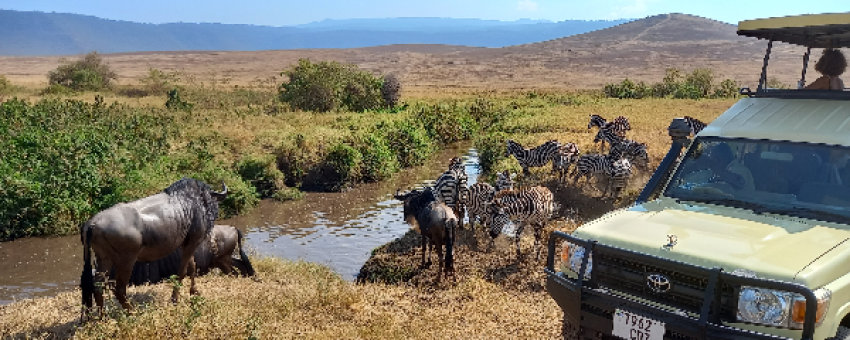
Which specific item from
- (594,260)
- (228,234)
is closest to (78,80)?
(228,234)

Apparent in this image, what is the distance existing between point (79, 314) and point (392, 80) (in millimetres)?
29318

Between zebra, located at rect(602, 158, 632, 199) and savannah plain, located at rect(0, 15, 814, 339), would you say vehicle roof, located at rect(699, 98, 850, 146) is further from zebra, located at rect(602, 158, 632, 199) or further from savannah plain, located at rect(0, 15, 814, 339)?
zebra, located at rect(602, 158, 632, 199)

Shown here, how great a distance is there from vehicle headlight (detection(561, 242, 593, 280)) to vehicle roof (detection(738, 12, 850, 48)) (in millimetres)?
3277

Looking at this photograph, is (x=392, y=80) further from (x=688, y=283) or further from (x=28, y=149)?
(x=688, y=283)

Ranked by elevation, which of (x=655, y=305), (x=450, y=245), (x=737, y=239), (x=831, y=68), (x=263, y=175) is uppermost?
(x=831, y=68)

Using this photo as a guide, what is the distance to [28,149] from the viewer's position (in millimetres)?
14672

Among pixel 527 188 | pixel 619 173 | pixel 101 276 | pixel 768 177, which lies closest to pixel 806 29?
pixel 768 177

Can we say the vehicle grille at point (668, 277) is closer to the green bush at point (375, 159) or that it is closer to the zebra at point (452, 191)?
the zebra at point (452, 191)

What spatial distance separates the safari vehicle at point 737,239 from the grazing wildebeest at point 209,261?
18.8 feet

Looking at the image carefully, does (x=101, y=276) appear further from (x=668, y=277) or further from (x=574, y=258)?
(x=668, y=277)

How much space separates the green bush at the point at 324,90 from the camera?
30250mm

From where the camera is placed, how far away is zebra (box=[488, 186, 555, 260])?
10.1 metres

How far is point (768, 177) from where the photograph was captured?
559 centimetres

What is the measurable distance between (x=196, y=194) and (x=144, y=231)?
2.99 feet
